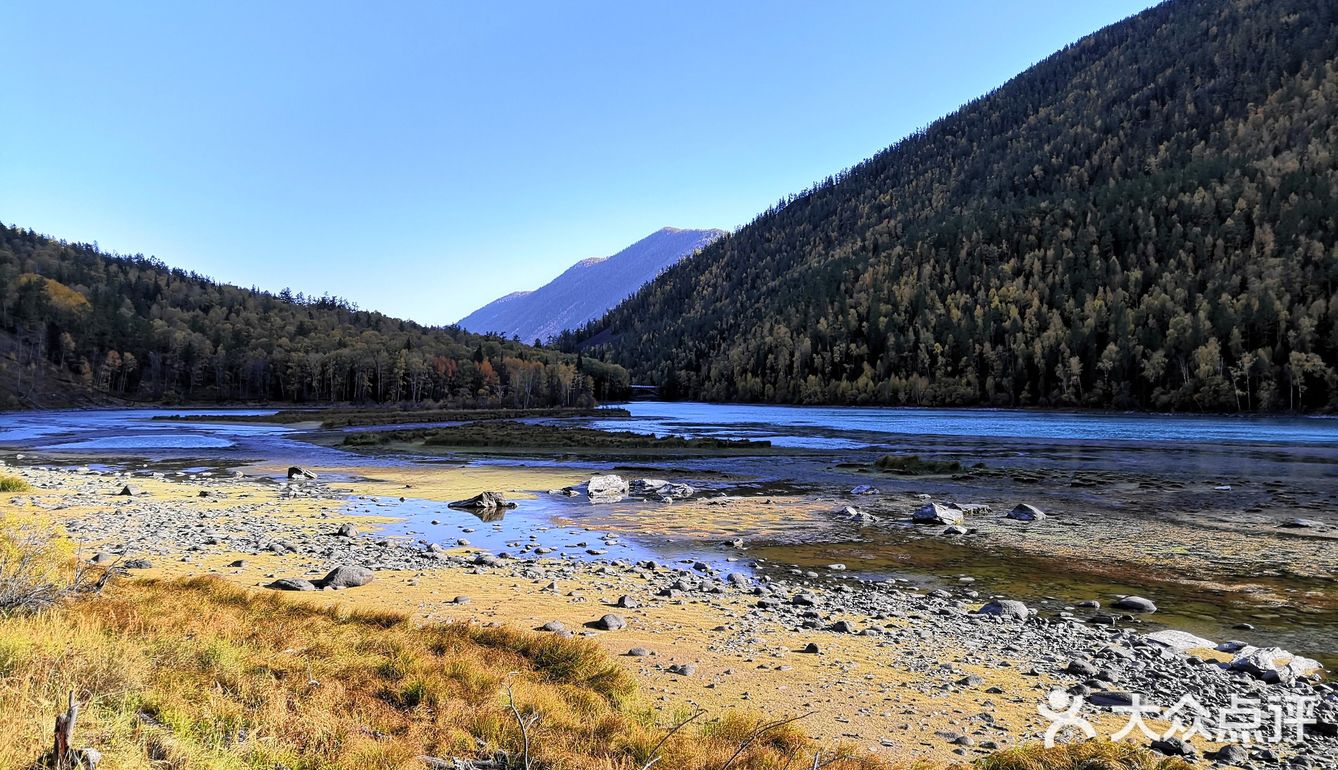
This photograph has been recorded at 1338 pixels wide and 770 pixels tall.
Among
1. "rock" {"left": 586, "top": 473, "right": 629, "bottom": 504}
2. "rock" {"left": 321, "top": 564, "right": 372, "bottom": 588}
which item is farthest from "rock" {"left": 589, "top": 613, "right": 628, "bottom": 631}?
"rock" {"left": 586, "top": 473, "right": 629, "bottom": 504}

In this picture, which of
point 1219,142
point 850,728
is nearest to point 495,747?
point 850,728

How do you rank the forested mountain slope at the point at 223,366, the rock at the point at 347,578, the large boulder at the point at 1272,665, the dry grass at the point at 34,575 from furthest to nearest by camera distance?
1. the forested mountain slope at the point at 223,366
2. the rock at the point at 347,578
3. the large boulder at the point at 1272,665
4. the dry grass at the point at 34,575

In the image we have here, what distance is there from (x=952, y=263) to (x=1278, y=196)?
71.4 meters

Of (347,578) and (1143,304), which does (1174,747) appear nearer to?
(347,578)

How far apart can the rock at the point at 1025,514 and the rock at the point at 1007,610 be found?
A: 1209cm

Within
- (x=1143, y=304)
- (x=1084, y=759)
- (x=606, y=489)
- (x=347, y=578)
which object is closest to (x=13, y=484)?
(x=347, y=578)

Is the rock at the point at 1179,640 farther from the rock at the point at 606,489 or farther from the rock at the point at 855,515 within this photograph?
the rock at the point at 606,489

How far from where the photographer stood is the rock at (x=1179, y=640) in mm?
10094

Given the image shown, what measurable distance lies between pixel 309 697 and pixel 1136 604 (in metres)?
13.6

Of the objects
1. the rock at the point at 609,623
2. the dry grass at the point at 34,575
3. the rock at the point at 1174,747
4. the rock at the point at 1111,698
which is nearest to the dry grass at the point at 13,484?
the dry grass at the point at 34,575

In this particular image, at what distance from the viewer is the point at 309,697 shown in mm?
6641

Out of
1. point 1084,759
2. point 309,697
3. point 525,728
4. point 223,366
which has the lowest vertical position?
point 1084,759

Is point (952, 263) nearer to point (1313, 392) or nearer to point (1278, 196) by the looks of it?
point (1278, 196)

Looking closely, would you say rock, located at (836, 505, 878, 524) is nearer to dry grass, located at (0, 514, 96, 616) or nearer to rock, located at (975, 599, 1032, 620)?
rock, located at (975, 599, 1032, 620)
